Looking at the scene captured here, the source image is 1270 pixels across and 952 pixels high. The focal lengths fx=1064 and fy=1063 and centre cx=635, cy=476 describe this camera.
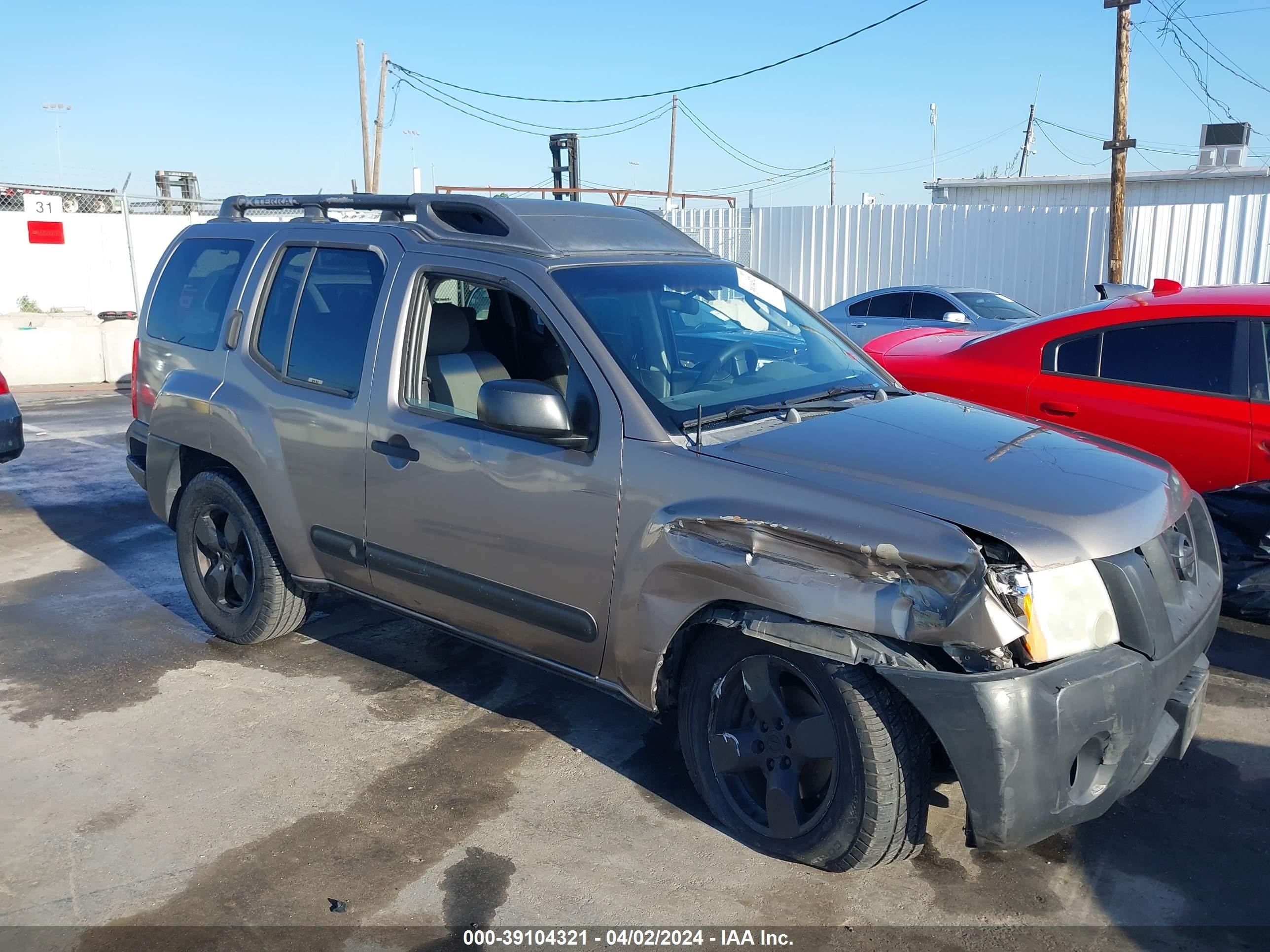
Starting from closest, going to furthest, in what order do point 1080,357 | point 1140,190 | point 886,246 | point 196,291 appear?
point 196,291, point 1080,357, point 886,246, point 1140,190

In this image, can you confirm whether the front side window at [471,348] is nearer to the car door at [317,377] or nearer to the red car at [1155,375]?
the car door at [317,377]

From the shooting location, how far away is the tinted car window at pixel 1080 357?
5.46 metres

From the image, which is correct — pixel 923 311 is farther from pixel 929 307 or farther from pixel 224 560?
pixel 224 560

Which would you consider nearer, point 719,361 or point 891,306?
point 719,361

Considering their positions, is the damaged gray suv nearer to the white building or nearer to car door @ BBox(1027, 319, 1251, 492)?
car door @ BBox(1027, 319, 1251, 492)

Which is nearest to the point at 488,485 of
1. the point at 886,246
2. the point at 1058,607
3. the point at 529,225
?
the point at 529,225

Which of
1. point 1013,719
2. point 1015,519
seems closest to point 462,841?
point 1013,719

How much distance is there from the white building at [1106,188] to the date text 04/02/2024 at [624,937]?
65.0 ft

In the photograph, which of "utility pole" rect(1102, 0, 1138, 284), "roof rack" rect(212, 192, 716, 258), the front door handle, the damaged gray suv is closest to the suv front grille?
the damaged gray suv

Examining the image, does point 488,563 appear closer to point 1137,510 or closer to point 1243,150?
point 1137,510

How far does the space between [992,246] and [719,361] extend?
15.6 meters

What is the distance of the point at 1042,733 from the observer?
273cm

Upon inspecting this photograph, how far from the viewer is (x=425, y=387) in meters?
4.12

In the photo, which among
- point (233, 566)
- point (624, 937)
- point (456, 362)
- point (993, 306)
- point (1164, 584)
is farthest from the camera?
point (993, 306)
